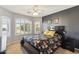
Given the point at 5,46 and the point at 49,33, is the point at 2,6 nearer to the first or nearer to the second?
the point at 5,46

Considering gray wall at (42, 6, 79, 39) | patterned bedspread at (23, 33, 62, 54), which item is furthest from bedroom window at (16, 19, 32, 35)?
gray wall at (42, 6, 79, 39)

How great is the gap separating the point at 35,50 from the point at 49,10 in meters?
0.80

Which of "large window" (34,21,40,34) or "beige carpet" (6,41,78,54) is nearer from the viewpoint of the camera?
"beige carpet" (6,41,78,54)

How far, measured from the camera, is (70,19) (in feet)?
5.88

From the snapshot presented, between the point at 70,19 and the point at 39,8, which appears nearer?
the point at 39,8

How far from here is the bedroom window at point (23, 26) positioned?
69.3 inches

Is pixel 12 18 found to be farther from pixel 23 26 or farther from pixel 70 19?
pixel 70 19

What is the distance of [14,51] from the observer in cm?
169

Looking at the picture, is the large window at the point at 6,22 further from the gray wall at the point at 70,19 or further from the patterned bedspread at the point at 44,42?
the gray wall at the point at 70,19

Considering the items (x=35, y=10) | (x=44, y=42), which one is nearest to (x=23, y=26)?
(x=35, y=10)

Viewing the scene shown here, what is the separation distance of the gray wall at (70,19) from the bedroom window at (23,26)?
33 cm

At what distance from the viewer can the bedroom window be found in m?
1.76

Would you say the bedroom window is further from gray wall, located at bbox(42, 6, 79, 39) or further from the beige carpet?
gray wall, located at bbox(42, 6, 79, 39)
